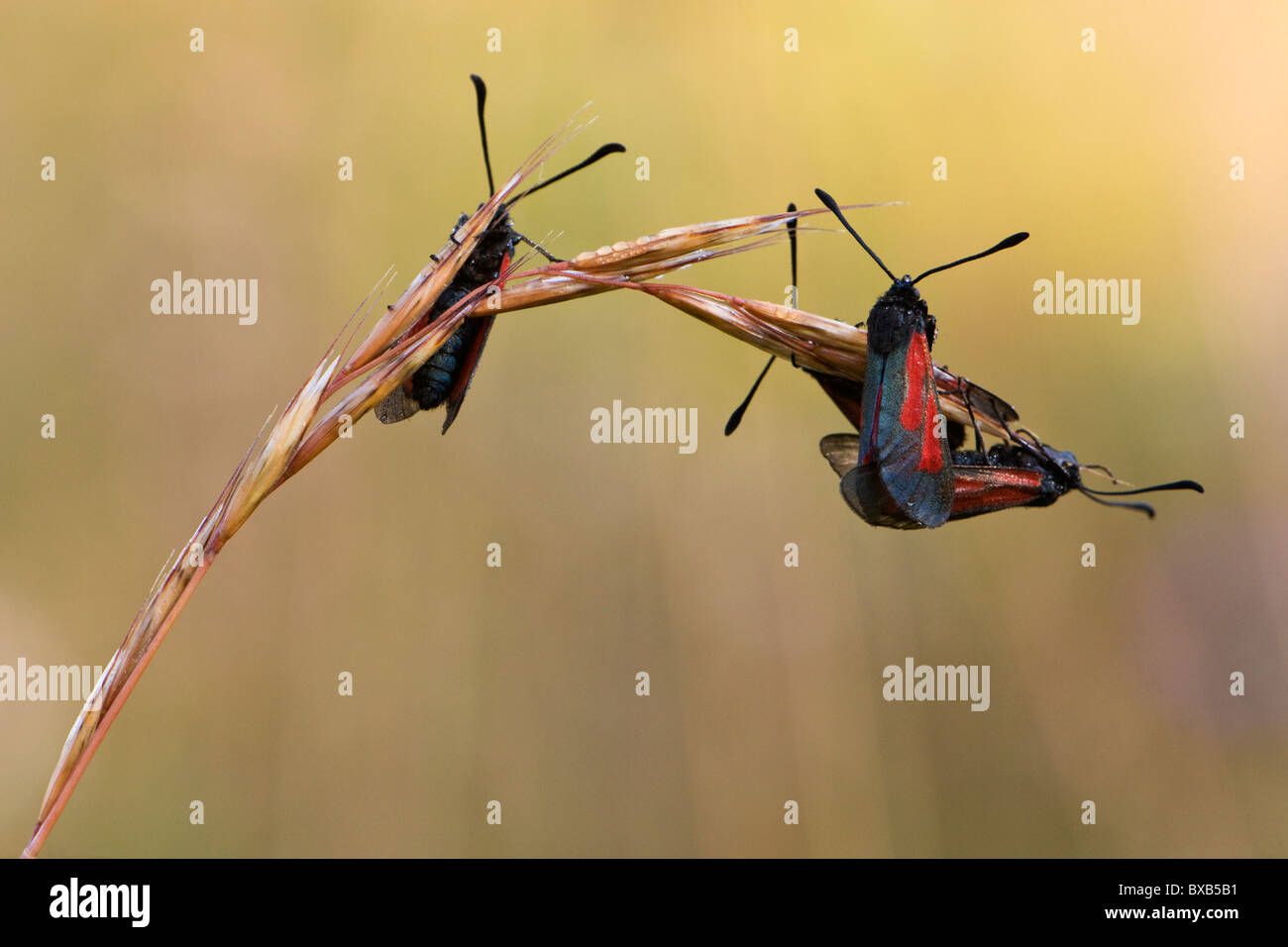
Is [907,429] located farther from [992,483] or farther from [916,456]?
[992,483]

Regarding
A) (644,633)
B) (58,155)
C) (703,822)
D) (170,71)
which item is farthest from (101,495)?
(703,822)

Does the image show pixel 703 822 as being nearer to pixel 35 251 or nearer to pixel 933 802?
pixel 933 802

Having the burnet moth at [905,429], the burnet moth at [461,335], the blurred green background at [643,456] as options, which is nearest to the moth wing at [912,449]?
the burnet moth at [905,429]

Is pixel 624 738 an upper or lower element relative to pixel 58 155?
lower

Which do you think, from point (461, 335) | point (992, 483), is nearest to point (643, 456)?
point (461, 335)

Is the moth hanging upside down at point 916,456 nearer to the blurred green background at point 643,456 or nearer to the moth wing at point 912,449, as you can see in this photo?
the moth wing at point 912,449

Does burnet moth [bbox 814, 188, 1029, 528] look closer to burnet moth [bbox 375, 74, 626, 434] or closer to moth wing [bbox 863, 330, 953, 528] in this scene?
moth wing [bbox 863, 330, 953, 528]
